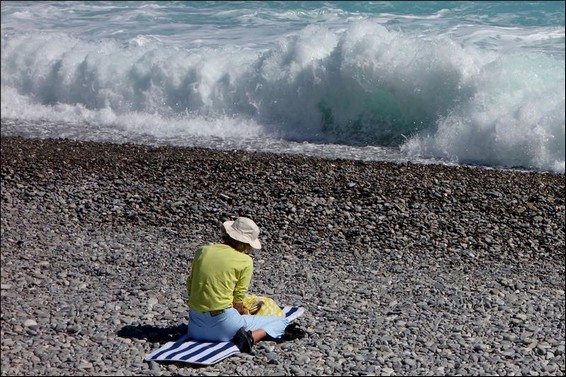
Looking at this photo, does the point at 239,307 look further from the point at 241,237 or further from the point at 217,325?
the point at 241,237

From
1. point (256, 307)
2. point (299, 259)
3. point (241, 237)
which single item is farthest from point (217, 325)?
point (299, 259)

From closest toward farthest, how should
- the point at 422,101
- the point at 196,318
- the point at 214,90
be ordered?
the point at 196,318 < the point at 422,101 < the point at 214,90

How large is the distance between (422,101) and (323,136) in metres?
1.94

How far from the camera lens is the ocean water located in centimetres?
1609

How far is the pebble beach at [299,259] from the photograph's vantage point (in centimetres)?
761

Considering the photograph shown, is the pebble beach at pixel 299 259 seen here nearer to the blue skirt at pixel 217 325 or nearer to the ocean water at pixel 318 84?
the blue skirt at pixel 217 325

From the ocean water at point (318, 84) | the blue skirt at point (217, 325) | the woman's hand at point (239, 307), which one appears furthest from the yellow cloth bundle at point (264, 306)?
the ocean water at point (318, 84)

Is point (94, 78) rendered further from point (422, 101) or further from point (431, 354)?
point (431, 354)

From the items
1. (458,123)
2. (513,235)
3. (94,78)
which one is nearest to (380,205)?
(513,235)

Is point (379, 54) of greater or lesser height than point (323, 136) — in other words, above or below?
above

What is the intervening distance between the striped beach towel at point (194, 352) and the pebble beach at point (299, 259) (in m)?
0.06

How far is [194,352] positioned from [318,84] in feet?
37.8

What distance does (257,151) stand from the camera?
15406 mm

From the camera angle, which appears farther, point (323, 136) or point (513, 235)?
point (323, 136)
